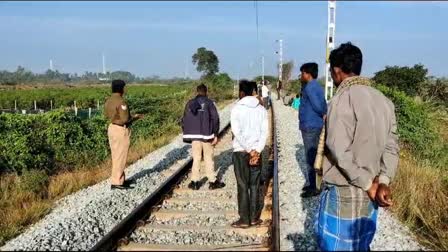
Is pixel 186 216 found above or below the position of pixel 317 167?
below

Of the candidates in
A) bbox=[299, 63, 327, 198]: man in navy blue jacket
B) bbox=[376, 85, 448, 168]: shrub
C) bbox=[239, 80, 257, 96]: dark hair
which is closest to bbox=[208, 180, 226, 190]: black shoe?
bbox=[299, 63, 327, 198]: man in navy blue jacket

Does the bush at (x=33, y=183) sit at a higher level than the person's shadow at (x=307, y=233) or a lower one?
lower

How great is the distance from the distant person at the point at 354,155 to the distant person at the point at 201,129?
499 cm

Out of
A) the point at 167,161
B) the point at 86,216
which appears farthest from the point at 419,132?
the point at 86,216

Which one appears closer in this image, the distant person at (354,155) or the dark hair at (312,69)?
the distant person at (354,155)

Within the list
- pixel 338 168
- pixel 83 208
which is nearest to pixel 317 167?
pixel 338 168

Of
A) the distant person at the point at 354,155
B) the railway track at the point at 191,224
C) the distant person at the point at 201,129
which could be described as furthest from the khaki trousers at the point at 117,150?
the distant person at the point at 354,155

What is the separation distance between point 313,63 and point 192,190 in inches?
115

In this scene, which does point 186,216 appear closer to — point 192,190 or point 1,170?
point 192,190

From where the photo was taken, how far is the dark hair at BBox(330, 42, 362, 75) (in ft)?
11.4

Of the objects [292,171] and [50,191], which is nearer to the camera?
[50,191]

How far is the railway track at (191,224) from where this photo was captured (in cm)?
548

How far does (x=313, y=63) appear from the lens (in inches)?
278

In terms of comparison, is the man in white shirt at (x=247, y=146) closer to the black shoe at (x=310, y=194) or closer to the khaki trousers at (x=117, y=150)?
the black shoe at (x=310, y=194)
